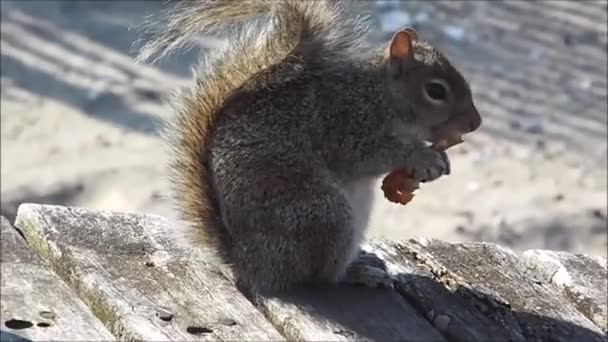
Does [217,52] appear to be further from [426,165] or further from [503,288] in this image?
[503,288]

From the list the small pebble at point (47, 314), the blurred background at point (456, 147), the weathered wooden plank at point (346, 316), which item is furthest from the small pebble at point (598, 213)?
the small pebble at point (47, 314)

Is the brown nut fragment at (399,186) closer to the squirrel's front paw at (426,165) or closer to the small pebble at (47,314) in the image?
the squirrel's front paw at (426,165)

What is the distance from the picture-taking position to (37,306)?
5.81ft

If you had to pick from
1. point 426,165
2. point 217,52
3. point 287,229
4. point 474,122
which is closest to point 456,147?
point 474,122

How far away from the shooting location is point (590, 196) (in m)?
4.51

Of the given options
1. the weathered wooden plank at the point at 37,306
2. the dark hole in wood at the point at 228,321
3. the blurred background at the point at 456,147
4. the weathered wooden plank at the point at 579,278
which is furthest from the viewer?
the blurred background at the point at 456,147

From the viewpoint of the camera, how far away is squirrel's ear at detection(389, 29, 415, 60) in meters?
2.45

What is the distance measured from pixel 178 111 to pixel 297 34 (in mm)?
226

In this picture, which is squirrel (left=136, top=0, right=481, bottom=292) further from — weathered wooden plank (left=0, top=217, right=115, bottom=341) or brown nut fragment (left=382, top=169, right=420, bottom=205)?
weathered wooden plank (left=0, top=217, right=115, bottom=341)

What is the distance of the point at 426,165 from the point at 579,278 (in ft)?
1.04

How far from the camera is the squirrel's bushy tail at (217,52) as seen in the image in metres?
2.13

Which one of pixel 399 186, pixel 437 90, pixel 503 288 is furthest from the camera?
pixel 437 90

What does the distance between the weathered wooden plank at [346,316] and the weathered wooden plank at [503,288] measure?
0.38 feet

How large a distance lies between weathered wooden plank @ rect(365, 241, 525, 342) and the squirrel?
0.05 m
